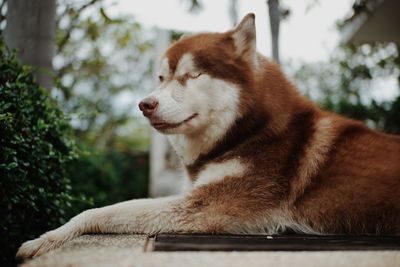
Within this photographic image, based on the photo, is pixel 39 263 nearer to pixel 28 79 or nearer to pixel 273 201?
pixel 273 201

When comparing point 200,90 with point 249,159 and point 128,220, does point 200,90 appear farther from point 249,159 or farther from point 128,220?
point 128,220

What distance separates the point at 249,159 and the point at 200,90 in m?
0.58

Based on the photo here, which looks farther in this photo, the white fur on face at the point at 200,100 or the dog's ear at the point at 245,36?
the dog's ear at the point at 245,36

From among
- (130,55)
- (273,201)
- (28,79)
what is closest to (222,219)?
(273,201)

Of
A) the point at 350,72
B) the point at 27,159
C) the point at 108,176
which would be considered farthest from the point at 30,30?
the point at 350,72

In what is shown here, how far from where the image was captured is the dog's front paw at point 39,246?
7.25 ft

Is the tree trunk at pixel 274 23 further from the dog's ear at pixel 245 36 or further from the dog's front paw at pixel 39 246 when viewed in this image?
the dog's front paw at pixel 39 246

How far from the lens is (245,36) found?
2.95 m

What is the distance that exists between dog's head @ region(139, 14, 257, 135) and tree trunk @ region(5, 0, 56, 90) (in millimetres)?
1493

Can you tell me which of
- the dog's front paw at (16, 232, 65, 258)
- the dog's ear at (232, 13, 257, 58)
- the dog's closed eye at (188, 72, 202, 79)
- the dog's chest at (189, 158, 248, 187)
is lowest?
the dog's front paw at (16, 232, 65, 258)

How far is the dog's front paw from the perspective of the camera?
7.25 ft

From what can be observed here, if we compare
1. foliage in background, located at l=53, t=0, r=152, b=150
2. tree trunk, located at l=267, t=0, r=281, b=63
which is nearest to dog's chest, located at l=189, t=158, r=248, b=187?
→ tree trunk, located at l=267, t=0, r=281, b=63

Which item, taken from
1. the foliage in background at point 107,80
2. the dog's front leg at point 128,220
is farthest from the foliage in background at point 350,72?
the dog's front leg at point 128,220

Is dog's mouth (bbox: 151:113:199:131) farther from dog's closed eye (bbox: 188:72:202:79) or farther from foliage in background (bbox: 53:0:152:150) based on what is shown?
foliage in background (bbox: 53:0:152:150)
